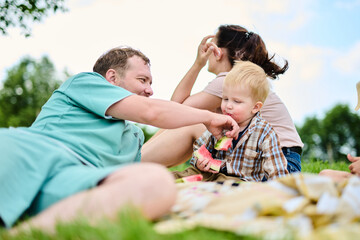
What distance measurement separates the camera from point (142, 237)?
1.43 metres

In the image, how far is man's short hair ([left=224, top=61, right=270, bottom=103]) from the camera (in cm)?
333

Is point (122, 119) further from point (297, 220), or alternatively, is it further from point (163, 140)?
point (297, 220)

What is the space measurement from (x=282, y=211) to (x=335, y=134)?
52.1 m

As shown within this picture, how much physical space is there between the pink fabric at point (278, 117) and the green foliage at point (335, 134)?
4710 centimetres

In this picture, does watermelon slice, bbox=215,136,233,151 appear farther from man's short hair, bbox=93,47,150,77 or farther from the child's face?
man's short hair, bbox=93,47,150,77

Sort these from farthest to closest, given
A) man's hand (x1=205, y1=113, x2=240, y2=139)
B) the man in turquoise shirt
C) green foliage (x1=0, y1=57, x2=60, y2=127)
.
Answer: green foliage (x1=0, y1=57, x2=60, y2=127) < man's hand (x1=205, y1=113, x2=240, y2=139) < the man in turquoise shirt

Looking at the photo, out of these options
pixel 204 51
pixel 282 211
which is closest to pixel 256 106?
pixel 204 51

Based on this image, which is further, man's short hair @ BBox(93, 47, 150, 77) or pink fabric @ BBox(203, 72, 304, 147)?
pink fabric @ BBox(203, 72, 304, 147)

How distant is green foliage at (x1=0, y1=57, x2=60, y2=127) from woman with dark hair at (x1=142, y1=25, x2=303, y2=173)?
2811 centimetres

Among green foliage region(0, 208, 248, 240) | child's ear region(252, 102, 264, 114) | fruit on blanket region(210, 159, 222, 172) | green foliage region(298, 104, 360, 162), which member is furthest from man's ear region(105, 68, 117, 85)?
green foliage region(298, 104, 360, 162)

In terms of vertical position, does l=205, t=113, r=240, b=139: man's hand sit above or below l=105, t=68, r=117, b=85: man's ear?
below

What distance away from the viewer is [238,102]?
11.1 ft

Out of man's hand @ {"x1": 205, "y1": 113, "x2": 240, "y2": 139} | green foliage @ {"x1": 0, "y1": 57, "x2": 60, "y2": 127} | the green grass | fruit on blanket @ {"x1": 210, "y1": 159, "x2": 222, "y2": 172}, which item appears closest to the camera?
the green grass

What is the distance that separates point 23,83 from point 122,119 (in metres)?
34.6
